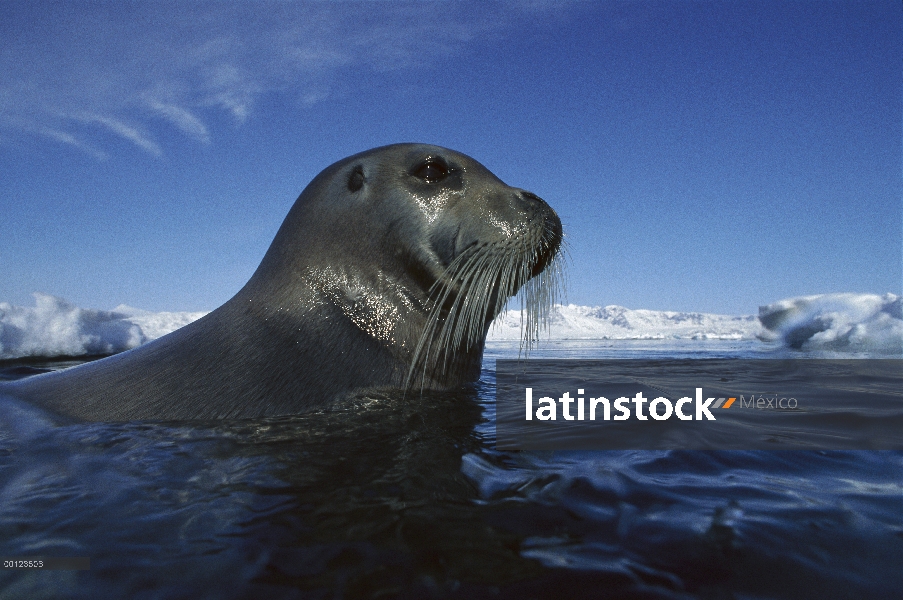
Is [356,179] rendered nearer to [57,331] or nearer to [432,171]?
[432,171]

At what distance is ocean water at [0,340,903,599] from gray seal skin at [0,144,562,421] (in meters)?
0.58

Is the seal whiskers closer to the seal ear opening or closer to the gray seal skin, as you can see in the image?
the gray seal skin

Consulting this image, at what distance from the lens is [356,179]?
3854 mm

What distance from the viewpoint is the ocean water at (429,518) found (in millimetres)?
1379

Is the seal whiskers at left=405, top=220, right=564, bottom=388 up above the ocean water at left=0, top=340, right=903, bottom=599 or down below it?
above

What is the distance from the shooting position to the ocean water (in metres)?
1.38

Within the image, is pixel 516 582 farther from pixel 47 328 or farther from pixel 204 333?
pixel 47 328

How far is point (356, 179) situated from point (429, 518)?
2656 mm

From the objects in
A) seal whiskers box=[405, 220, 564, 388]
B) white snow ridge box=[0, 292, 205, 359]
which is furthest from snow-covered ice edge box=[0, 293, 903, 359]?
seal whiskers box=[405, 220, 564, 388]

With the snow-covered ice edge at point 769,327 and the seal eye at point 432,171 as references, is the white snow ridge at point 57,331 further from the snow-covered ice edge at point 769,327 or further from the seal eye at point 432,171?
the seal eye at point 432,171

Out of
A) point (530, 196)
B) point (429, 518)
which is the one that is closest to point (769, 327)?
point (530, 196)

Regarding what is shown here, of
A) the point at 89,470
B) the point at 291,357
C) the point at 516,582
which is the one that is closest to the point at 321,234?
the point at 291,357

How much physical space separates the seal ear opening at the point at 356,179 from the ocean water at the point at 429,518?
68.0 inches

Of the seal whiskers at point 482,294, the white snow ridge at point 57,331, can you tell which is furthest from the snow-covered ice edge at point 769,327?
the seal whiskers at point 482,294
